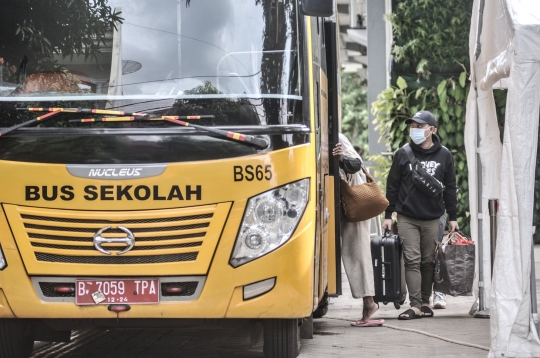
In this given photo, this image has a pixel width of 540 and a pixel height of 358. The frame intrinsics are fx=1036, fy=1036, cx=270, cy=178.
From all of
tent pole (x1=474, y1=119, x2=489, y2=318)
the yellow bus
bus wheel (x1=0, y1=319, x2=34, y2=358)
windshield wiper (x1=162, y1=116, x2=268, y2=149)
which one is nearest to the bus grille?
the yellow bus

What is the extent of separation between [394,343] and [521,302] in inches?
55.8

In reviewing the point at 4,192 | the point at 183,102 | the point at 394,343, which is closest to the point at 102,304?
the point at 4,192

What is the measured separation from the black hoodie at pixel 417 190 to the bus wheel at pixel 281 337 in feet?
9.93

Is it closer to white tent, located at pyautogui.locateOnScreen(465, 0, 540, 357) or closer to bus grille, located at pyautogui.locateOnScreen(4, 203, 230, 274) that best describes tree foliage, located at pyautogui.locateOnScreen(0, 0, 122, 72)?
bus grille, located at pyautogui.locateOnScreen(4, 203, 230, 274)

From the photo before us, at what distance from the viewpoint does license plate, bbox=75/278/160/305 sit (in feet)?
20.2

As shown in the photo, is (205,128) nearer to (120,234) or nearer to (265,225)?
(265,225)

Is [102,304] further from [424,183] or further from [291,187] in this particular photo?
[424,183]

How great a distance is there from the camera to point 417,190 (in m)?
9.40

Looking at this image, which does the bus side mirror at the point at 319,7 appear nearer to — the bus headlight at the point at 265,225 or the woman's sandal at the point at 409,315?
the bus headlight at the point at 265,225

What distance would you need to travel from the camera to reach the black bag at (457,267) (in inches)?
365

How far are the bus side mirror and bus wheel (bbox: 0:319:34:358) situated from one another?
270 cm

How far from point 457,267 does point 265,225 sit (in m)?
3.60

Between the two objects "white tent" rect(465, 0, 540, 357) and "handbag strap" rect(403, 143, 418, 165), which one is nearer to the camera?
"white tent" rect(465, 0, 540, 357)

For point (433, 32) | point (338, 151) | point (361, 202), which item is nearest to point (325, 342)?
point (361, 202)
